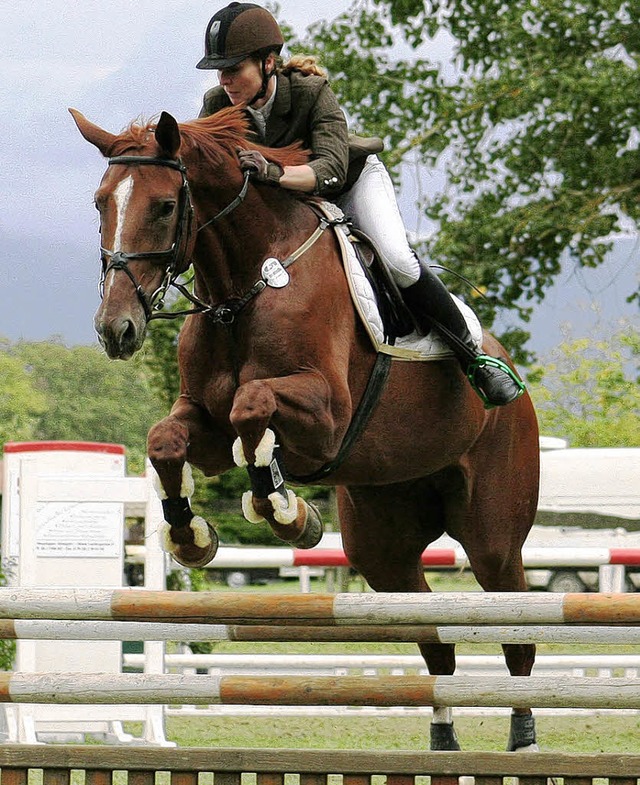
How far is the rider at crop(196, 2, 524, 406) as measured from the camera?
149 inches

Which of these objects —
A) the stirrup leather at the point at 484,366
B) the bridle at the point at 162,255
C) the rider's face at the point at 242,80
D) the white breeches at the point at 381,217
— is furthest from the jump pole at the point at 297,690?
the rider's face at the point at 242,80

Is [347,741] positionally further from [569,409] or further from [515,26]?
[569,409]

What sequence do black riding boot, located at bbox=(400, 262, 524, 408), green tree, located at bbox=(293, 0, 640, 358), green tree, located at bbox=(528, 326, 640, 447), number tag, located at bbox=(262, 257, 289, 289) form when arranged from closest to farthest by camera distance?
1. number tag, located at bbox=(262, 257, 289, 289)
2. black riding boot, located at bbox=(400, 262, 524, 408)
3. green tree, located at bbox=(293, 0, 640, 358)
4. green tree, located at bbox=(528, 326, 640, 447)

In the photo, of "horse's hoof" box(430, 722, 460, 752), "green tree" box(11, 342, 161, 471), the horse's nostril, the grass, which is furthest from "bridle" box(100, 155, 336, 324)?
"green tree" box(11, 342, 161, 471)

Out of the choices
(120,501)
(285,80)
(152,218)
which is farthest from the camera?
(120,501)

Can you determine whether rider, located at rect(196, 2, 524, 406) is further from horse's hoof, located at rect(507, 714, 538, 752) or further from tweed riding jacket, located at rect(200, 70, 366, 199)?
horse's hoof, located at rect(507, 714, 538, 752)

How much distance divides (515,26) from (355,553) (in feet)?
28.2

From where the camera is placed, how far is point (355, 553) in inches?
187

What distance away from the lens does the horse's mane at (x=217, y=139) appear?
3.48 metres

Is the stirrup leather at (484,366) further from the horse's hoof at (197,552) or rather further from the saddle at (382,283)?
the horse's hoof at (197,552)

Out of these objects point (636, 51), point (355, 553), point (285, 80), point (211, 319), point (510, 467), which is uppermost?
point (636, 51)

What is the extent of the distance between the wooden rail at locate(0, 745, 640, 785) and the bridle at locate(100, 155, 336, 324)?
114 centimetres

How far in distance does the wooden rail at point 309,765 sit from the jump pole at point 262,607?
0.32 metres

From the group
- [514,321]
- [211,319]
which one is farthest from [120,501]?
[514,321]
